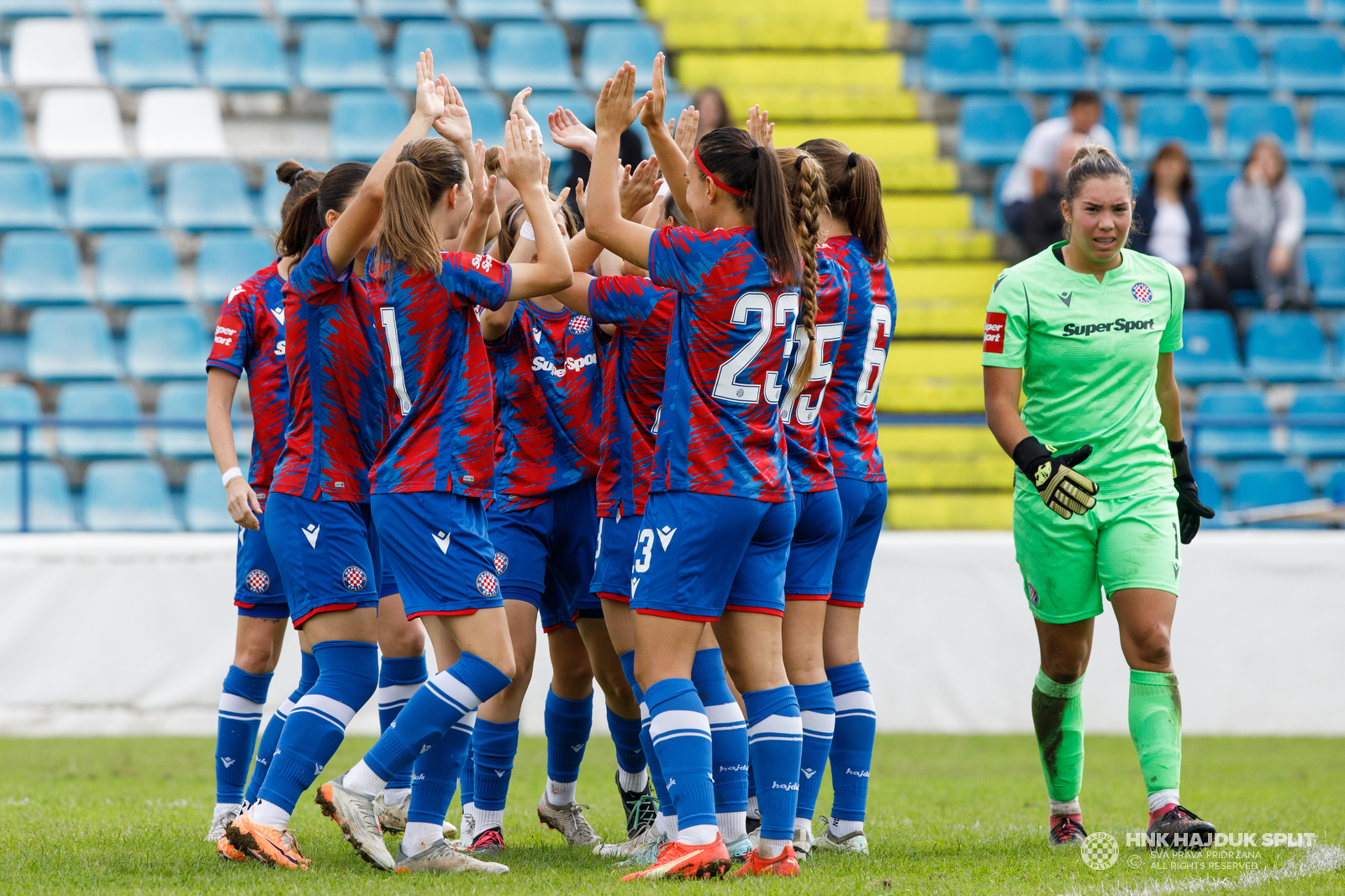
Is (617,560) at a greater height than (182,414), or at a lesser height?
lesser

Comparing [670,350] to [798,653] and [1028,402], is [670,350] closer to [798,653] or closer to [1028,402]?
[798,653]

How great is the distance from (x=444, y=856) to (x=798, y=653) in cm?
128

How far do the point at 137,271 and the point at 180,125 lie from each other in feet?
5.81

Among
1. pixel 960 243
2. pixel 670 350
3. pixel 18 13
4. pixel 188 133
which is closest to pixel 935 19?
pixel 960 243

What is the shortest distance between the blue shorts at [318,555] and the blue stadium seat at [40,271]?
7578 millimetres

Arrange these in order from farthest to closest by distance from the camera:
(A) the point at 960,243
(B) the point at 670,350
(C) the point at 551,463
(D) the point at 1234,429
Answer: (A) the point at 960,243
(D) the point at 1234,429
(C) the point at 551,463
(B) the point at 670,350

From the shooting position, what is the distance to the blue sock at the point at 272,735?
481 cm

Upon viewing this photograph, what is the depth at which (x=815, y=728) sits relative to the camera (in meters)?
4.62

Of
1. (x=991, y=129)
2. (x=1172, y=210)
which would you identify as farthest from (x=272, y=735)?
(x=991, y=129)

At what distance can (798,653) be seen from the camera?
467 centimetres

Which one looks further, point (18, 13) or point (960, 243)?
point (18, 13)

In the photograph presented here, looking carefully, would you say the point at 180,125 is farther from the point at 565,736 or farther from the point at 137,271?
the point at 565,736

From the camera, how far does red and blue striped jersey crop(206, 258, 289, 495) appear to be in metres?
5.05

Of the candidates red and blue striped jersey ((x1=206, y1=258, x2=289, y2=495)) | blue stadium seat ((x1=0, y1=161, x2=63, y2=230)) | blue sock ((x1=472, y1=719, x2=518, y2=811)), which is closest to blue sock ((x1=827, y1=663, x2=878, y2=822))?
blue sock ((x1=472, y1=719, x2=518, y2=811))
